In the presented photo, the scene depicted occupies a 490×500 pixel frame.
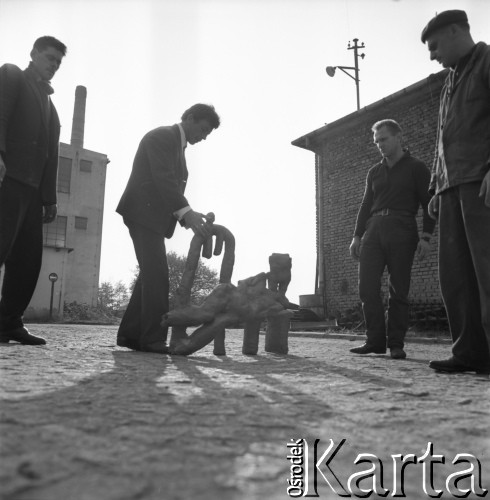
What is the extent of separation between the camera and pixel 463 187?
2703 mm

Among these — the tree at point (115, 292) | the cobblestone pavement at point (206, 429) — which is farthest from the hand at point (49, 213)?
the tree at point (115, 292)

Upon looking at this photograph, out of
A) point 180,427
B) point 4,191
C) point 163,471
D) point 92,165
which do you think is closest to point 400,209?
point 4,191

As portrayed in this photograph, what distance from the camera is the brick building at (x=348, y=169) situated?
10633 mm

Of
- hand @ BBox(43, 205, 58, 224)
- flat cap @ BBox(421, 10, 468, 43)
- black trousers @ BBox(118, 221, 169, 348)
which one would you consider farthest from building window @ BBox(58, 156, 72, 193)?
flat cap @ BBox(421, 10, 468, 43)

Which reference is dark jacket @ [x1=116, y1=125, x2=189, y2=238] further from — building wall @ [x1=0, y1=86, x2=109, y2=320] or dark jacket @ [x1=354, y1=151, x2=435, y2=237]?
building wall @ [x1=0, y1=86, x2=109, y2=320]

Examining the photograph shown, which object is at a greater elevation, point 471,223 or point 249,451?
point 471,223

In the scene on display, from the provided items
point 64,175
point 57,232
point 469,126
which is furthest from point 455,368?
point 64,175

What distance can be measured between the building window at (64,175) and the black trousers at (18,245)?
23.2m

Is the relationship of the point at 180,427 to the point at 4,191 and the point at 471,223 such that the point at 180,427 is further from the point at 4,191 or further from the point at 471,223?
the point at 4,191

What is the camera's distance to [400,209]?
4250 millimetres

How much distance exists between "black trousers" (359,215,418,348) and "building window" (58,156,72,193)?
23.9m

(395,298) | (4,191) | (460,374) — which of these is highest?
(4,191)

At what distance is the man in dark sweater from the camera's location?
4.12 meters

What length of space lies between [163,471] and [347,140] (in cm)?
1265
